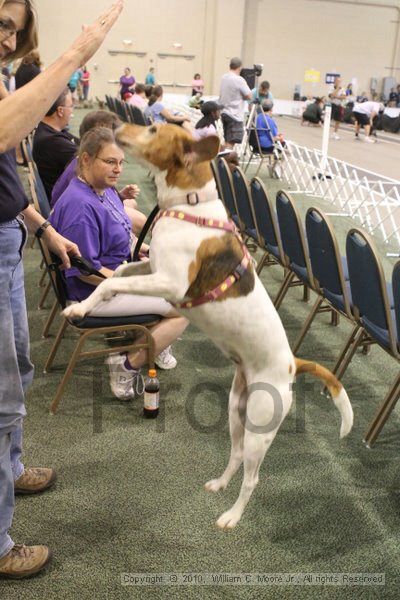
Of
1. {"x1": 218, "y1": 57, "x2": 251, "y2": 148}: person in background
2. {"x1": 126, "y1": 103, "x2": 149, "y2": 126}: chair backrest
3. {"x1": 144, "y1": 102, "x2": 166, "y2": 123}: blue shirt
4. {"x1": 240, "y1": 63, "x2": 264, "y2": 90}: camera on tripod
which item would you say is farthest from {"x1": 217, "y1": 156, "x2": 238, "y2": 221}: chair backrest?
{"x1": 240, "y1": 63, "x2": 264, "y2": 90}: camera on tripod

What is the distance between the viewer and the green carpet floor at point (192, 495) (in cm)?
199

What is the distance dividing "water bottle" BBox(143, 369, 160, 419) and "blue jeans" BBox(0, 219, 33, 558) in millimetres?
974

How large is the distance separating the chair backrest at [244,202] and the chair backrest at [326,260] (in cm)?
107

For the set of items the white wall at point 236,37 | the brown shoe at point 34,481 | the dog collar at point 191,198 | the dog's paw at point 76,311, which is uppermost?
the white wall at point 236,37

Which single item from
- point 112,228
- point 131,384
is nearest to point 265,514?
point 131,384

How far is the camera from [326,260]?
3133 millimetres

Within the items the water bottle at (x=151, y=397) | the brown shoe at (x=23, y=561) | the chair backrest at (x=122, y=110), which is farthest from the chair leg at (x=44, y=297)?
the chair backrest at (x=122, y=110)

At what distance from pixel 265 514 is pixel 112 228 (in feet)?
5.15

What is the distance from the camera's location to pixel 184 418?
9.53 ft

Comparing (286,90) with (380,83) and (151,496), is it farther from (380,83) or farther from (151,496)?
(151,496)

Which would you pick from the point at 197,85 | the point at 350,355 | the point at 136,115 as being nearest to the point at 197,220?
the point at 350,355

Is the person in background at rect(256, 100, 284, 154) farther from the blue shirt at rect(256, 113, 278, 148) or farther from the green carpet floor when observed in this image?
the green carpet floor

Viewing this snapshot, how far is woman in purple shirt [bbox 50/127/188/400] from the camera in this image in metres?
2.78

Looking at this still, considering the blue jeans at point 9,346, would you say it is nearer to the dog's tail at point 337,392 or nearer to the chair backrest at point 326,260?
the dog's tail at point 337,392
